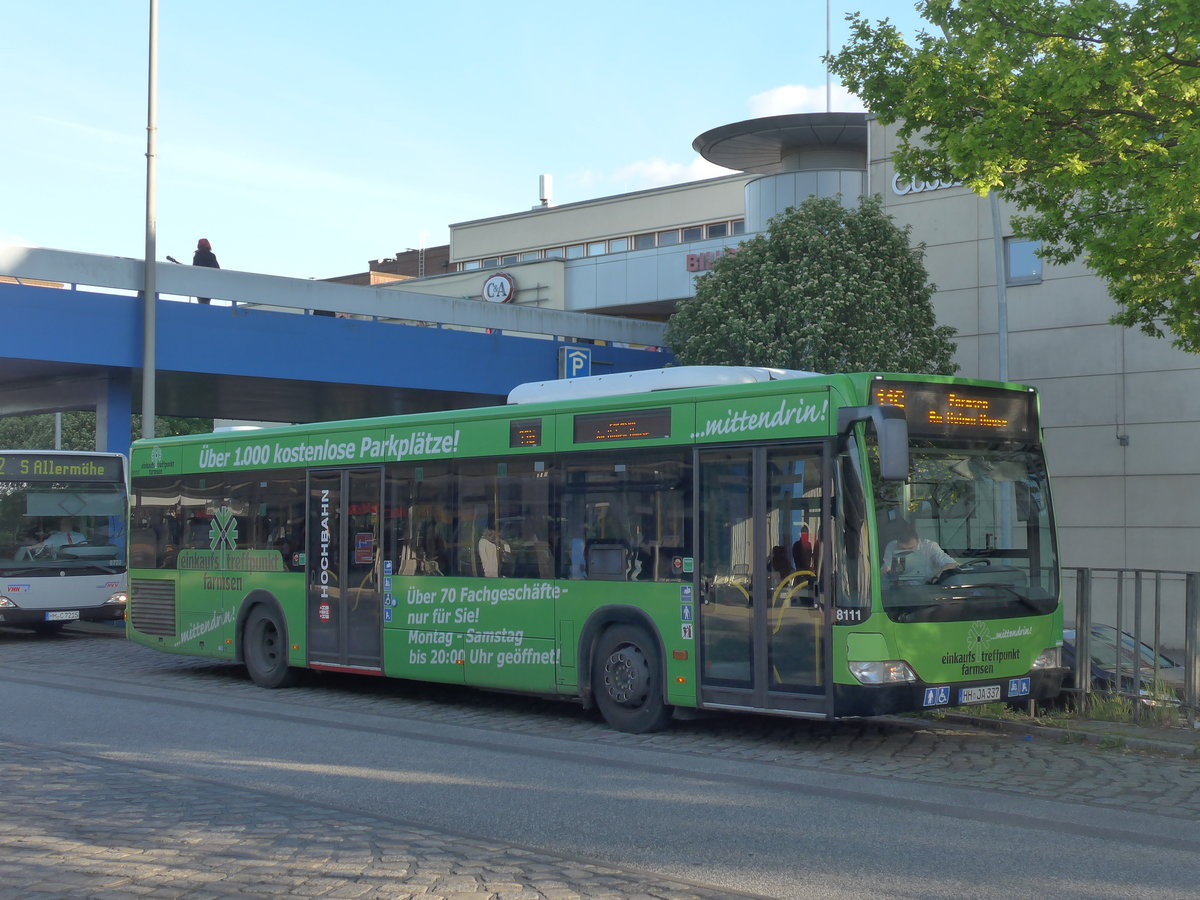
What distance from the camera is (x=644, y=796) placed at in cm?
882

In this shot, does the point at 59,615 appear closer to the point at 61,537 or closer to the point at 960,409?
the point at 61,537

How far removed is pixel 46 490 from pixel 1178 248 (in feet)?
54.0

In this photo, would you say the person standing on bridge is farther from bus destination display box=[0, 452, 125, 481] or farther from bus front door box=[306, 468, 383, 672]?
bus front door box=[306, 468, 383, 672]

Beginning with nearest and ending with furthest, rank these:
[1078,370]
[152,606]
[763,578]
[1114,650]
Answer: [763,578], [1114,650], [152,606], [1078,370]

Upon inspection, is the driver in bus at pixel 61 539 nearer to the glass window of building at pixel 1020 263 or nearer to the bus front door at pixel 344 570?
the bus front door at pixel 344 570

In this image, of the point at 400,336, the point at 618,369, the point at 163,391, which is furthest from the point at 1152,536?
the point at 163,391

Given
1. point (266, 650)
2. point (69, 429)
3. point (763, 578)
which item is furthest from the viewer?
point (69, 429)

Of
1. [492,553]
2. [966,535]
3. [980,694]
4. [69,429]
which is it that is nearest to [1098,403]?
[492,553]

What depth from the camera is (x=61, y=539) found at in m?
21.7

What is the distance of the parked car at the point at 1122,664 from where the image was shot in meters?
11.7

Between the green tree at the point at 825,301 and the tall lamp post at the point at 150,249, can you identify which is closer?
the tall lamp post at the point at 150,249

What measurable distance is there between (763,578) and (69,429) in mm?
59258

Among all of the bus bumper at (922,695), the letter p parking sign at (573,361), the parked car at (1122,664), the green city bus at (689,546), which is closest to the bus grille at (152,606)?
the green city bus at (689,546)

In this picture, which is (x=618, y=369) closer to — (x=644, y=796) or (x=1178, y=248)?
(x=1178, y=248)
